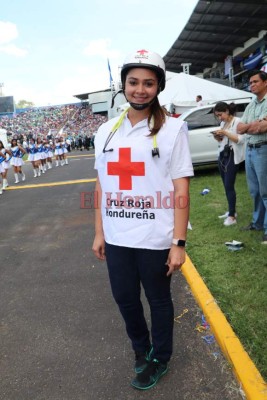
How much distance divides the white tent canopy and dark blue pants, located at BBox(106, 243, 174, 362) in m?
12.0

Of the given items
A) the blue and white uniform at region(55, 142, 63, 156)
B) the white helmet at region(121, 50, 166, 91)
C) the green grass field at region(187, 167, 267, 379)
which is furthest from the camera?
the blue and white uniform at region(55, 142, 63, 156)

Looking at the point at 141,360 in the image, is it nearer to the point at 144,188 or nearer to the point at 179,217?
the point at 179,217

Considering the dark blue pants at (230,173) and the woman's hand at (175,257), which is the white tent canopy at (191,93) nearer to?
the dark blue pants at (230,173)

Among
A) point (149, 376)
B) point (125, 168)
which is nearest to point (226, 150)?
point (125, 168)

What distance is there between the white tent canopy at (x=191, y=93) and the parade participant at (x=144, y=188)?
1187 centimetres

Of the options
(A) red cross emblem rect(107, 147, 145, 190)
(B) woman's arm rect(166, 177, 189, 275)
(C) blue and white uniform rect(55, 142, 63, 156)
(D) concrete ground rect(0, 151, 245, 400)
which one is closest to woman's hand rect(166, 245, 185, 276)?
(B) woman's arm rect(166, 177, 189, 275)

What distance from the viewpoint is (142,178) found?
1987 mm

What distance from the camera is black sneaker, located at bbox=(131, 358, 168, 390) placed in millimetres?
2301

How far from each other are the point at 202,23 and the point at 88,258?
20480 mm

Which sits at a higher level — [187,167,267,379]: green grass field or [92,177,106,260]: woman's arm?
[92,177,106,260]: woman's arm

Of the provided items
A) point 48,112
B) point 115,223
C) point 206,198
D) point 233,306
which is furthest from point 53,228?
point 48,112

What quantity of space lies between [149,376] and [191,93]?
41.9 ft

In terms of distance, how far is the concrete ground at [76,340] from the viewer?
2.33 metres

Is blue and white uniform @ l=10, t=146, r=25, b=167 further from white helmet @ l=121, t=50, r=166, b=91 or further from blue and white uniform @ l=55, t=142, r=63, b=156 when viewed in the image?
white helmet @ l=121, t=50, r=166, b=91
